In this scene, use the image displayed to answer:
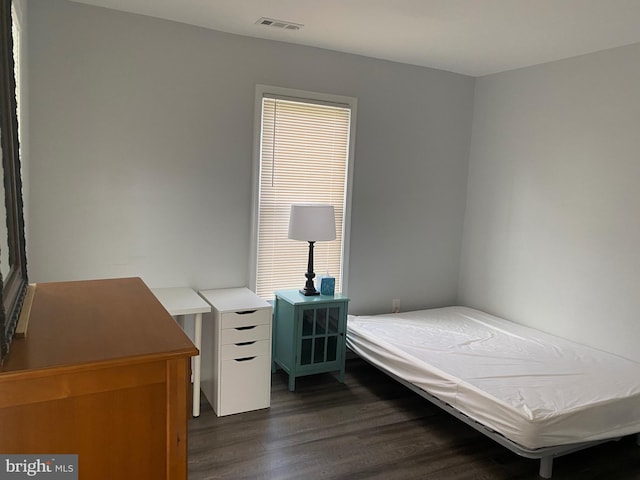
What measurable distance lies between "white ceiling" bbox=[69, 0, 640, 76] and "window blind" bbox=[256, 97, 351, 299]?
0.54 metres

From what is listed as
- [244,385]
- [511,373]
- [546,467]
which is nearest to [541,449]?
[546,467]

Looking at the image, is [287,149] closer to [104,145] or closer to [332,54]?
[332,54]

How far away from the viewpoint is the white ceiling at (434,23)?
8.95 ft

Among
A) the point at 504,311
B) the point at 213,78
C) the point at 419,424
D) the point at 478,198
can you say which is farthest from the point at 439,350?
the point at 213,78

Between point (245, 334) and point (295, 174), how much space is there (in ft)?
4.32

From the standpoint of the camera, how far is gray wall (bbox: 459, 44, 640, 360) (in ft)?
10.9

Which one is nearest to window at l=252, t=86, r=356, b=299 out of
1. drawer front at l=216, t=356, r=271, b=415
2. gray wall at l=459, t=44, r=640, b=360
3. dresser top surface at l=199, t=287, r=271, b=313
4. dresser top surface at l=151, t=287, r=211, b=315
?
dresser top surface at l=199, t=287, r=271, b=313

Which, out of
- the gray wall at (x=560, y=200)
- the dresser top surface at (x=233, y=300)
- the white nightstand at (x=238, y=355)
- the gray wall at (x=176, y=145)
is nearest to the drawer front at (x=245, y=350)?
the white nightstand at (x=238, y=355)

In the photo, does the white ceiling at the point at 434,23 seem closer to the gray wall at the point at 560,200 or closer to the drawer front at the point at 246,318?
the gray wall at the point at 560,200

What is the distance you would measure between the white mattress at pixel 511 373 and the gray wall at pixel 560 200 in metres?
0.30

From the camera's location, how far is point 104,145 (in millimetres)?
3156

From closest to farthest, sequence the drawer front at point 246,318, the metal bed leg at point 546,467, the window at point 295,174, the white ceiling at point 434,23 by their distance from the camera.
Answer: the metal bed leg at point 546,467
the white ceiling at point 434,23
the drawer front at point 246,318
the window at point 295,174

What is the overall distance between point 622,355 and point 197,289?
296 centimetres

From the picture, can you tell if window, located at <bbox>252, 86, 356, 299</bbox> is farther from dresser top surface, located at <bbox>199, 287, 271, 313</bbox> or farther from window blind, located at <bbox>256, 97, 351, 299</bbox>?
dresser top surface, located at <bbox>199, 287, 271, 313</bbox>
